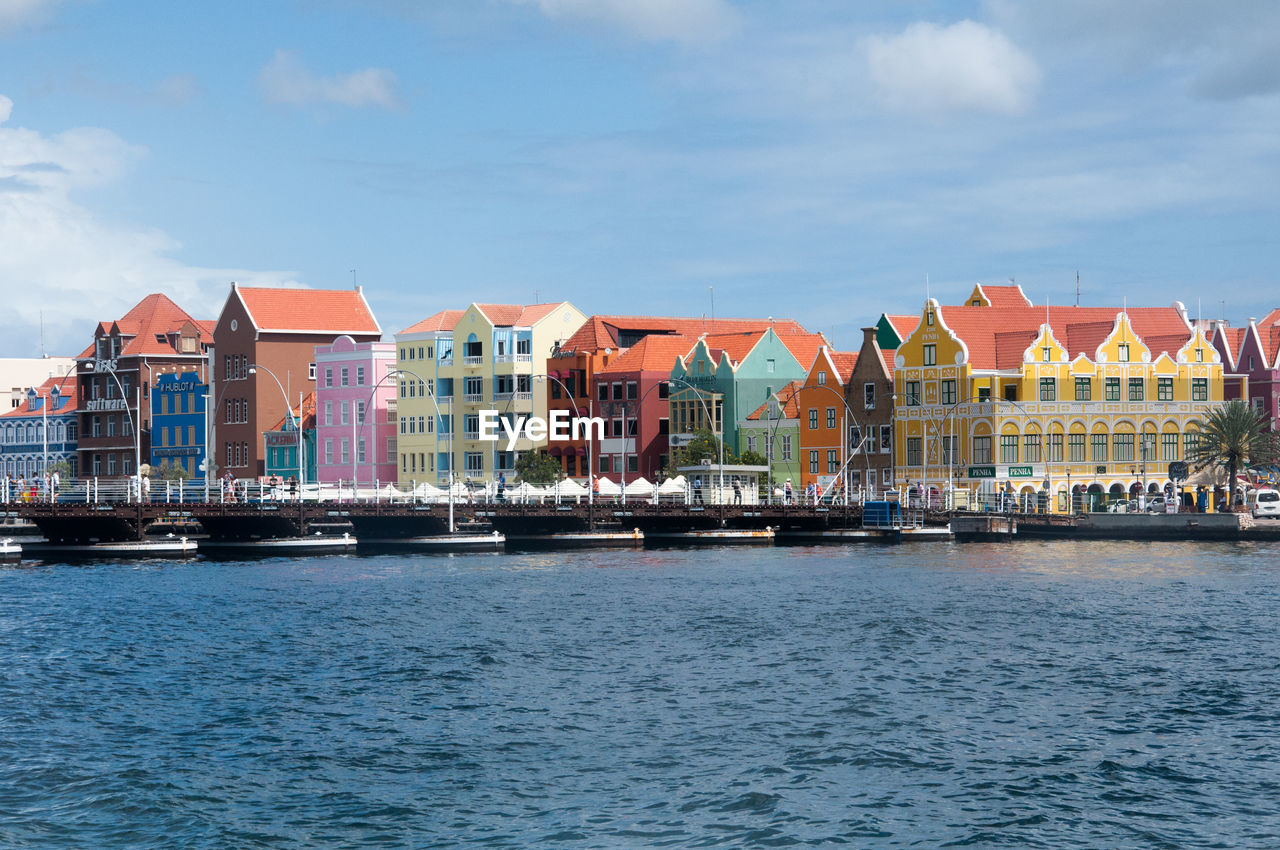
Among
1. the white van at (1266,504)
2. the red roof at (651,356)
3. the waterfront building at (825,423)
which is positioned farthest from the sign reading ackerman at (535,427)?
the white van at (1266,504)

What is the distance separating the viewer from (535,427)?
154 metres

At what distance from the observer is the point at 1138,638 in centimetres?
5562

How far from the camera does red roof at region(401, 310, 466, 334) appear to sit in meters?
163

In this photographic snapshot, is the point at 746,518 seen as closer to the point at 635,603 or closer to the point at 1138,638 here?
the point at 635,603


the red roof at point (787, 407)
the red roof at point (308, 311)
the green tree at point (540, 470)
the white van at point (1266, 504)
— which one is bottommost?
the white van at point (1266, 504)

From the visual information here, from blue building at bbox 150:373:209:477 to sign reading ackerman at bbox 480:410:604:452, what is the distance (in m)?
35.2

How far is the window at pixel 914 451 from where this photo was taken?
132875mm

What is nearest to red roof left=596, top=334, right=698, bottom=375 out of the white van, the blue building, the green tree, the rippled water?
the green tree

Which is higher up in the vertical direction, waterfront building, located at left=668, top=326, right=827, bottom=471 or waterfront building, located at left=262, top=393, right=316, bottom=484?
waterfront building, located at left=668, top=326, right=827, bottom=471

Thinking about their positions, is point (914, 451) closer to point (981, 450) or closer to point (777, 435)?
point (981, 450)

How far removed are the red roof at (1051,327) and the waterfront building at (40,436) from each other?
10368cm

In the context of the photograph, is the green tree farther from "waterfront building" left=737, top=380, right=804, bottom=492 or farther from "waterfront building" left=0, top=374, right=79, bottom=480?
"waterfront building" left=0, top=374, right=79, bottom=480

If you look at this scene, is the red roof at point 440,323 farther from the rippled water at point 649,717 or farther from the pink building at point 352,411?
the rippled water at point 649,717

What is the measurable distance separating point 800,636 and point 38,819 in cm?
3096
